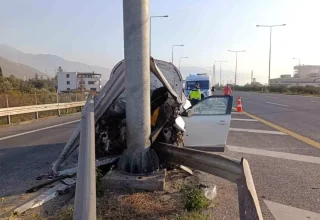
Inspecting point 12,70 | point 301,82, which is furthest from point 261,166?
point 12,70

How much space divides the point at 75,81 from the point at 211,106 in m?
46.9

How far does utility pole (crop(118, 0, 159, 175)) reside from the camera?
5062mm

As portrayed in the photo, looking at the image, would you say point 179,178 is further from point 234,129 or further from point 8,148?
point 234,129

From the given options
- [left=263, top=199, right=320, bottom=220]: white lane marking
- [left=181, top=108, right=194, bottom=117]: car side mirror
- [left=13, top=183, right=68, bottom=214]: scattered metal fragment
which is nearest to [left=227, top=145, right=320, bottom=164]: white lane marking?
[left=181, top=108, right=194, bottom=117]: car side mirror

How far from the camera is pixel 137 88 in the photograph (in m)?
5.12

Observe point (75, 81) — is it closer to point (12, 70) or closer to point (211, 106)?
point (211, 106)

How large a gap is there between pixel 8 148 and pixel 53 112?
40.9ft

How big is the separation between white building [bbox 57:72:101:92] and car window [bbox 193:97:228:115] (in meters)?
45.3

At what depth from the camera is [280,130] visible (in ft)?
40.0

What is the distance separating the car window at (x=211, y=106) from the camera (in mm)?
7133

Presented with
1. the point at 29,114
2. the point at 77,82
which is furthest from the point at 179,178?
the point at 77,82

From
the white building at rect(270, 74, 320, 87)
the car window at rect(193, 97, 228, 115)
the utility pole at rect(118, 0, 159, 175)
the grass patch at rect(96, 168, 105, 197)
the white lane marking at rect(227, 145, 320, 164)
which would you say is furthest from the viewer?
the white building at rect(270, 74, 320, 87)

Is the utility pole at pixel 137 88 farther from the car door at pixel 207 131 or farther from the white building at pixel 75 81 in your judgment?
the white building at pixel 75 81

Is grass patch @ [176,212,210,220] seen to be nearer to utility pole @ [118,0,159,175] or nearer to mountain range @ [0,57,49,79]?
utility pole @ [118,0,159,175]
